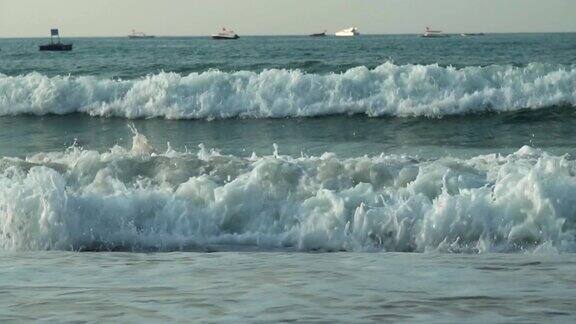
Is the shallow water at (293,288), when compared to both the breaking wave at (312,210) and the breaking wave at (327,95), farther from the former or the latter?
the breaking wave at (327,95)

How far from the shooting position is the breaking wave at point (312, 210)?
10.2 meters

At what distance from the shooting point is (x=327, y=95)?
2362 cm

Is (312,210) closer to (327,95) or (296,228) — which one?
(296,228)

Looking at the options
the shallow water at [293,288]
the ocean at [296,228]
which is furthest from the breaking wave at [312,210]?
the shallow water at [293,288]

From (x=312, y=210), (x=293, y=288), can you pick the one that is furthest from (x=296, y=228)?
(x=293, y=288)

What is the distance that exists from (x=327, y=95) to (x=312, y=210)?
1290 cm

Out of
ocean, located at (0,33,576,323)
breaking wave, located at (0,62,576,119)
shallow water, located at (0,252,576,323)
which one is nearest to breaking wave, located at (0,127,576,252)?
ocean, located at (0,33,576,323)

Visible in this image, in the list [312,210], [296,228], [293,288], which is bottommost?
[296,228]

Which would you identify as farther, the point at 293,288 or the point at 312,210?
the point at 312,210

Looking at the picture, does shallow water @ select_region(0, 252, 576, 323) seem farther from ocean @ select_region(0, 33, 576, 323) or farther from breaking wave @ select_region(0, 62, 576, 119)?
breaking wave @ select_region(0, 62, 576, 119)

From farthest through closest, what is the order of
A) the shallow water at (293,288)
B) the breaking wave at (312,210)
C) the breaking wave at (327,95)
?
the breaking wave at (327,95), the breaking wave at (312,210), the shallow water at (293,288)

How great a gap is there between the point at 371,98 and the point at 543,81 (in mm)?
3997

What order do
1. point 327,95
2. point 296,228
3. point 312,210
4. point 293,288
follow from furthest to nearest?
point 327,95 < point 312,210 < point 296,228 < point 293,288

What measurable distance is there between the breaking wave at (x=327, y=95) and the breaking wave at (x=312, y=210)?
33.9 feet
